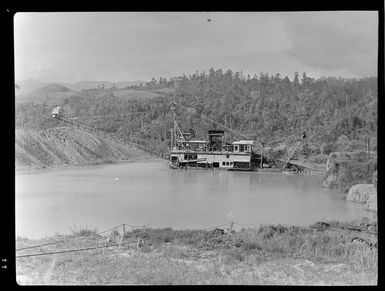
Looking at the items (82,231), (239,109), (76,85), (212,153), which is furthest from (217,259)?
(76,85)

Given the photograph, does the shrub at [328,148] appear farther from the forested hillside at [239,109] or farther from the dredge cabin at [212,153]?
the dredge cabin at [212,153]

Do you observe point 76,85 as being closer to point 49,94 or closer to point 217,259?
point 49,94

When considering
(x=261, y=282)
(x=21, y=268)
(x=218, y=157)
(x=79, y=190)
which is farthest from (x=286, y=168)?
(x=21, y=268)

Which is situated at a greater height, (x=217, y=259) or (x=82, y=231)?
(x=82, y=231)

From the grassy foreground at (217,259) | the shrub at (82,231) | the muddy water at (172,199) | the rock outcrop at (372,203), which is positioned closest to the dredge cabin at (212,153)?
the muddy water at (172,199)

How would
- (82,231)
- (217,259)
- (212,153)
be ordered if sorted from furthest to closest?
1. (212,153)
2. (82,231)
3. (217,259)

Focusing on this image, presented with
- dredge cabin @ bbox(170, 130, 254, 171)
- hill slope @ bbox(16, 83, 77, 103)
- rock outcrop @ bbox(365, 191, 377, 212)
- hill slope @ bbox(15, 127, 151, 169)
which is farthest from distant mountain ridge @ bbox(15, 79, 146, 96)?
rock outcrop @ bbox(365, 191, 377, 212)
